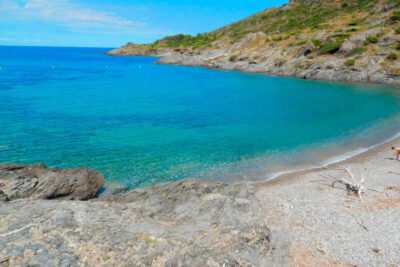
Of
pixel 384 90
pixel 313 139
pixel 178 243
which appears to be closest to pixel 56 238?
pixel 178 243

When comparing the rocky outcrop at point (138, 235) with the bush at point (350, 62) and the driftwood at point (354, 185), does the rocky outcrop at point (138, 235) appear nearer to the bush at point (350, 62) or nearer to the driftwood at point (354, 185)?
the driftwood at point (354, 185)

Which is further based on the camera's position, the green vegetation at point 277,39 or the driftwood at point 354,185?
the green vegetation at point 277,39

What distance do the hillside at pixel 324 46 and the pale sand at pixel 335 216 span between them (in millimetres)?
56207

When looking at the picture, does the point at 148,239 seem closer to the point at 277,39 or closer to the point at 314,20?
the point at 277,39

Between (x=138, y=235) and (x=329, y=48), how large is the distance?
273ft

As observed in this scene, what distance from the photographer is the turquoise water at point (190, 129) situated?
2222 cm

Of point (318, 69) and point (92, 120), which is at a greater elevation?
point (318, 69)

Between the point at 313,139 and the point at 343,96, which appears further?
the point at 343,96

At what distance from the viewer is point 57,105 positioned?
43.6 metres

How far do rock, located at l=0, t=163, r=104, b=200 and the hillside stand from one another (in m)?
68.3

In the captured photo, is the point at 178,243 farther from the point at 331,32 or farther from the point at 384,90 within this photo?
the point at 331,32

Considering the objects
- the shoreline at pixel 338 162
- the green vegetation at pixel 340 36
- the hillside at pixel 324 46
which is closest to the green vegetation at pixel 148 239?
the shoreline at pixel 338 162

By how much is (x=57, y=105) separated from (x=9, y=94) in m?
15.5

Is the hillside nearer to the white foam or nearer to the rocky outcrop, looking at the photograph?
the white foam
